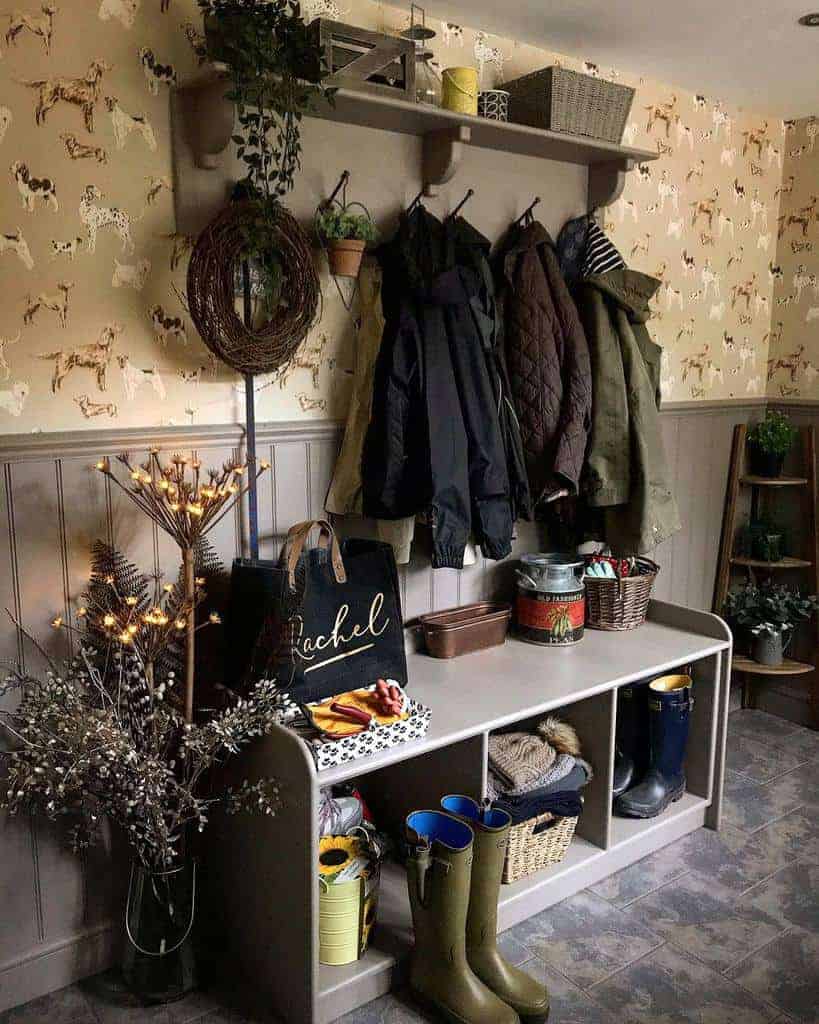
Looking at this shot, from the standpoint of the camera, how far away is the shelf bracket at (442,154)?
2.44 metres

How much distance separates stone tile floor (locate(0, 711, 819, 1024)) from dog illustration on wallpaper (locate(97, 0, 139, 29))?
2212 mm

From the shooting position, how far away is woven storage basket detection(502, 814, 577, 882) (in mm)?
2396

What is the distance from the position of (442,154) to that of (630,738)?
1799 millimetres

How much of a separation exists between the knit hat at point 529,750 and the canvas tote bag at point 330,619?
39 cm

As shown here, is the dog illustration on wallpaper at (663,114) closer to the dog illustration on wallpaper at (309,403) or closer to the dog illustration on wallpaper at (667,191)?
the dog illustration on wallpaper at (667,191)

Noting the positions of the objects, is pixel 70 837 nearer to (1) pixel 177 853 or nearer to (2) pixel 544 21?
(1) pixel 177 853

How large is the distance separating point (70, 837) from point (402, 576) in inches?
43.4

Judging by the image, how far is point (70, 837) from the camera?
2.20 metres

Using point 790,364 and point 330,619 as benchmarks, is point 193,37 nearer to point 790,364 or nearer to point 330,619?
point 330,619

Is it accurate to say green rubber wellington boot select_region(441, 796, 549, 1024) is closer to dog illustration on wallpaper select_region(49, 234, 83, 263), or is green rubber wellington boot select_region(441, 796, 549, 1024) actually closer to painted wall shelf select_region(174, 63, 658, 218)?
dog illustration on wallpaper select_region(49, 234, 83, 263)

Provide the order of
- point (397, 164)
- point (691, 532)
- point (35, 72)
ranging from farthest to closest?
1. point (691, 532)
2. point (397, 164)
3. point (35, 72)

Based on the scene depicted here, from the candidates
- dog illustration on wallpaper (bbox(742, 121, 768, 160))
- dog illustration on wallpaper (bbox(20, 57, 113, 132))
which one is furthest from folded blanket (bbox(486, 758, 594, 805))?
dog illustration on wallpaper (bbox(742, 121, 768, 160))

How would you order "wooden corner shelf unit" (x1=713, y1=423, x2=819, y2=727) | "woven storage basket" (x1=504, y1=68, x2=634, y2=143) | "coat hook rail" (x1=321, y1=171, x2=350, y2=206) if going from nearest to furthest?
"coat hook rail" (x1=321, y1=171, x2=350, y2=206) → "woven storage basket" (x1=504, y1=68, x2=634, y2=143) → "wooden corner shelf unit" (x1=713, y1=423, x2=819, y2=727)

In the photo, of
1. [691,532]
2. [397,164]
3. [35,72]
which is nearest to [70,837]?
[35,72]
